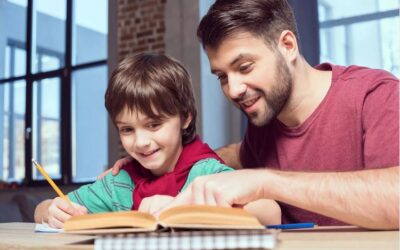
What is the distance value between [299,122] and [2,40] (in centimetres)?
578

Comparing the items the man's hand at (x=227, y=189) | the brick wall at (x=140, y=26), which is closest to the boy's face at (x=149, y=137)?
the man's hand at (x=227, y=189)

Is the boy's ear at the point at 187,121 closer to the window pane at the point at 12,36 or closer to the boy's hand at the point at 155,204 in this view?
the boy's hand at the point at 155,204

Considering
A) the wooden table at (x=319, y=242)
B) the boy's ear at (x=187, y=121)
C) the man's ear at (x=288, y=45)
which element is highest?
the man's ear at (x=288, y=45)

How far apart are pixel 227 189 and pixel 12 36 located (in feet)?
20.1

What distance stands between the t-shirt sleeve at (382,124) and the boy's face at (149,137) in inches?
18.8

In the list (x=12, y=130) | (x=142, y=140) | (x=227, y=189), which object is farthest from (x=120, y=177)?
(x=12, y=130)

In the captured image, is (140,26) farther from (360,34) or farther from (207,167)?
(207,167)

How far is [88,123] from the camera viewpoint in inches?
234

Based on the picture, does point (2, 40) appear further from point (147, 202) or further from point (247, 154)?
point (147, 202)

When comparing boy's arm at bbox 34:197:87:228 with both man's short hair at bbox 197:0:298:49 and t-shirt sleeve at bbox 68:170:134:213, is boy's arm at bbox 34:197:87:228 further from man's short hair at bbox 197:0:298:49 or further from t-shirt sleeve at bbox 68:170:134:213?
man's short hair at bbox 197:0:298:49

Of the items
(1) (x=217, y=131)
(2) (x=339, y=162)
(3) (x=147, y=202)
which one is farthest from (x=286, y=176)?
(1) (x=217, y=131)

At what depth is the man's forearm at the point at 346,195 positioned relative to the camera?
0.91 metres

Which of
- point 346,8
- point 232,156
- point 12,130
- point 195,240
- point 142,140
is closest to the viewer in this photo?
point 195,240

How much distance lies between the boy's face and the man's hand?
0.41 m
